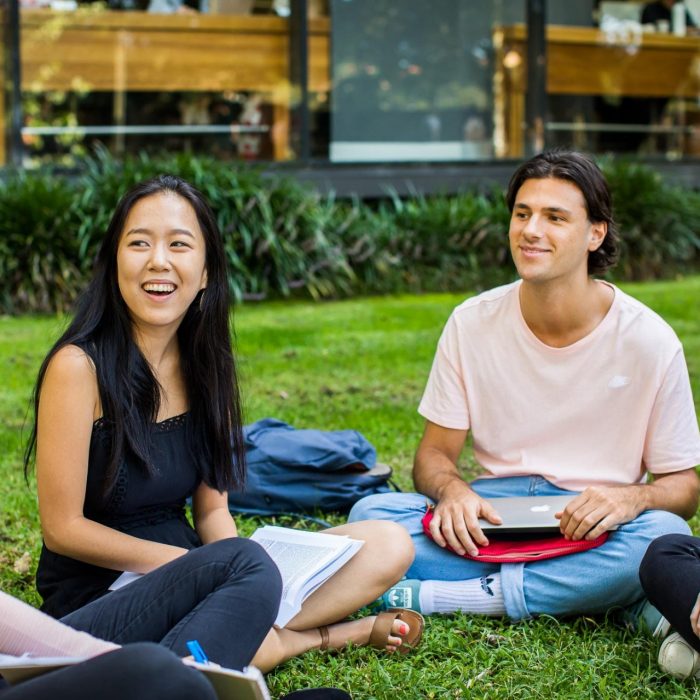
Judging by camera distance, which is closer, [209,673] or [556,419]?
[209,673]

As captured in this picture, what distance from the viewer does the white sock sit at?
11.2 feet

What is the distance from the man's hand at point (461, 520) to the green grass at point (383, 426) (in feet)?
0.78

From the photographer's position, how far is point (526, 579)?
11.1 ft

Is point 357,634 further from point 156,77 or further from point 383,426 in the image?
point 156,77

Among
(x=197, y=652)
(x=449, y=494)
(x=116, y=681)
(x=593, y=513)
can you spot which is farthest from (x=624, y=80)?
(x=116, y=681)

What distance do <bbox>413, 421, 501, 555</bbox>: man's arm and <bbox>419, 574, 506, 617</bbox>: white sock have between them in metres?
0.13

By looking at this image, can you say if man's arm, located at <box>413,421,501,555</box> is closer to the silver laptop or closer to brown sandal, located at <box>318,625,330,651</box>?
the silver laptop

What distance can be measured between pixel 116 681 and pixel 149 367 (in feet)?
3.74

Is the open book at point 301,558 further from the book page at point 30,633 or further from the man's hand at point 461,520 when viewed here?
the book page at point 30,633

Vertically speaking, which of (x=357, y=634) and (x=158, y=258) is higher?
(x=158, y=258)

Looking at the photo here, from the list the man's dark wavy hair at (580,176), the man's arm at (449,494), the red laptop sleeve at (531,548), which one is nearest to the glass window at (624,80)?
the man's dark wavy hair at (580,176)

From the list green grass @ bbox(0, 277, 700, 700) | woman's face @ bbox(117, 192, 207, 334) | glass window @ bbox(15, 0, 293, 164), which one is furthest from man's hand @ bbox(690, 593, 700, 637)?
glass window @ bbox(15, 0, 293, 164)

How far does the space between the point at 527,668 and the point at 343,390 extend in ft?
11.2

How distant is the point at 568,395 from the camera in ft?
11.8
